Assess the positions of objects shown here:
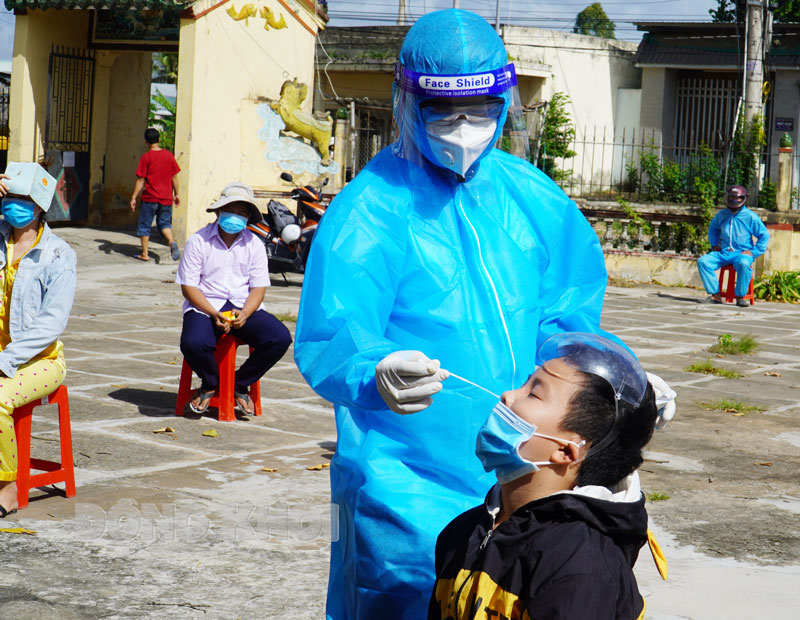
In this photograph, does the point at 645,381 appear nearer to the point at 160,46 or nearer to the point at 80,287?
the point at 80,287

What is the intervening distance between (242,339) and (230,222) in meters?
0.76

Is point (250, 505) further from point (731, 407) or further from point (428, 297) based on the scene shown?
point (731, 407)

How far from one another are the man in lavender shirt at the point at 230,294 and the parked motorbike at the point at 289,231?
636 cm

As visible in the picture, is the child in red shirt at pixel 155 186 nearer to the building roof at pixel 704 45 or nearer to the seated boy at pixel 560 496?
the building roof at pixel 704 45

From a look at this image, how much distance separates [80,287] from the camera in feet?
43.2

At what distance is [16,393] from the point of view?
16.3ft

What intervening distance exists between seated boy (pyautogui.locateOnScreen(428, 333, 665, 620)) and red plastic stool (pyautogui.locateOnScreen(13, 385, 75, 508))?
10.7ft

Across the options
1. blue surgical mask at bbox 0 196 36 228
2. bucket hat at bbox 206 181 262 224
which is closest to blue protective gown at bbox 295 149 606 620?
blue surgical mask at bbox 0 196 36 228

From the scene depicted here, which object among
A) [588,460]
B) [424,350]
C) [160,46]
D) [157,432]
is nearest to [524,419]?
[588,460]

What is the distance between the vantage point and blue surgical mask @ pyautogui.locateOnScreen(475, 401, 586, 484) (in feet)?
6.97

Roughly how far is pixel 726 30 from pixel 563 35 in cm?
347

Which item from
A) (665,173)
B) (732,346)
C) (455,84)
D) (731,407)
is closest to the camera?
(455,84)

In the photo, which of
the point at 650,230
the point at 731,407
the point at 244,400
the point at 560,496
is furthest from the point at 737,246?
the point at 560,496

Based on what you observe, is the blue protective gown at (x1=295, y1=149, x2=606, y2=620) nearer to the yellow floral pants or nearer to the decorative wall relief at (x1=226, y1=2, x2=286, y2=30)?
the yellow floral pants
